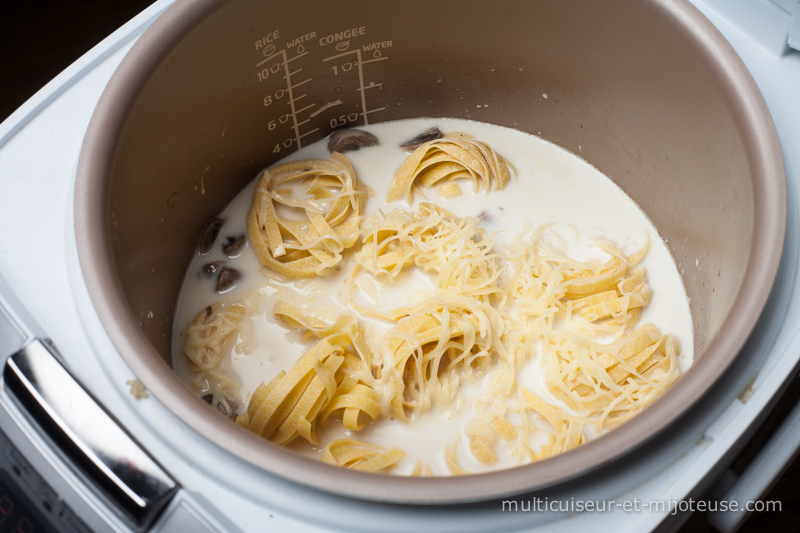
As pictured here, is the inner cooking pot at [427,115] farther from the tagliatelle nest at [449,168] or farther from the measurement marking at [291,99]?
the tagliatelle nest at [449,168]

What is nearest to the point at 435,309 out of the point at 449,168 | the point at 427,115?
the point at 449,168

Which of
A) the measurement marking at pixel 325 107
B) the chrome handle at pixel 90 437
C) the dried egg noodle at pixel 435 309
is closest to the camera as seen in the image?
the chrome handle at pixel 90 437

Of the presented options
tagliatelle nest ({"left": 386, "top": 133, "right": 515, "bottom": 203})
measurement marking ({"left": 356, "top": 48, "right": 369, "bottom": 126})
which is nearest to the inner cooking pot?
measurement marking ({"left": 356, "top": 48, "right": 369, "bottom": 126})

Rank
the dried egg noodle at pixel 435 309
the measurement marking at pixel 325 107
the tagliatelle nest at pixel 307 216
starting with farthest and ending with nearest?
the measurement marking at pixel 325 107
the tagliatelle nest at pixel 307 216
the dried egg noodle at pixel 435 309

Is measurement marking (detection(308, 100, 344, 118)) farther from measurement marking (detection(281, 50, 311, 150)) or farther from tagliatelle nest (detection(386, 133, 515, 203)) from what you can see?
tagliatelle nest (detection(386, 133, 515, 203))

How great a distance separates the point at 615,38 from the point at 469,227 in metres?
0.42

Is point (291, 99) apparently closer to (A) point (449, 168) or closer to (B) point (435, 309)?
(A) point (449, 168)

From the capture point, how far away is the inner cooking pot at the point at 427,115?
814 millimetres

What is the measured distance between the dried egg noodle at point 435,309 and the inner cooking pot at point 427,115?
2.4 inches

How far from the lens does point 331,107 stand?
1.41 meters

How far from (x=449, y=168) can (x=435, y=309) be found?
0.34 m

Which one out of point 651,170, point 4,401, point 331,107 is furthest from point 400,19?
point 4,401

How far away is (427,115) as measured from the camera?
4.88ft

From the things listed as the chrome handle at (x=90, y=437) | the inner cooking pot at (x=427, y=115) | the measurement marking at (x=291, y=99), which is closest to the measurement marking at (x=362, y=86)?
the inner cooking pot at (x=427, y=115)
